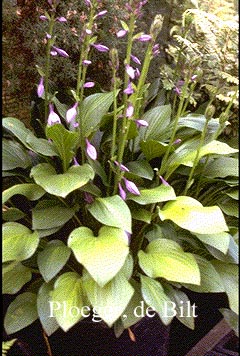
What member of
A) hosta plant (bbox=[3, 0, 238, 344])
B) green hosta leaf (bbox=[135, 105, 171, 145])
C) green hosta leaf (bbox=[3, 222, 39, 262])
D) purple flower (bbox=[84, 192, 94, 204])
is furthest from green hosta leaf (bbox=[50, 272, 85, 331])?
green hosta leaf (bbox=[135, 105, 171, 145])

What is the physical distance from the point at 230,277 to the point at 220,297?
1.34ft

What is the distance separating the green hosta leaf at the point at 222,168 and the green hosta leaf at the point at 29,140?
0.53m

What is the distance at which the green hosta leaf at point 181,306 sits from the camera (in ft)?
4.91

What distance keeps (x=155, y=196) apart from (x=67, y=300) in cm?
40

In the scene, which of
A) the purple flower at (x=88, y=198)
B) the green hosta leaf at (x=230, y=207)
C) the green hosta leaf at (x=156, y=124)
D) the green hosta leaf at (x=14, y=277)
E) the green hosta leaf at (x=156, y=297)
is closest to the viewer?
the green hosta leaf at (x=156, y=297)

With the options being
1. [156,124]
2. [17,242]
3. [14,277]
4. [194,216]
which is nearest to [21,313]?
[14,277]

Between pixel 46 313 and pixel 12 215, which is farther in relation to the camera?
pixel 12 215

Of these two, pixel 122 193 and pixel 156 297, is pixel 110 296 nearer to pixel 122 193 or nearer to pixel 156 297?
pixel 156 297

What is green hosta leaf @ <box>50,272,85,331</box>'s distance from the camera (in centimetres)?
131

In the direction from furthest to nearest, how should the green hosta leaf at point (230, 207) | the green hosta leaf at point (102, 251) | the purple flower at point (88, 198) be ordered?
the green hosta leaf at point (230, 207) < the purple flower at point (88, 198) < the green hosta leaf at point (102, 251)

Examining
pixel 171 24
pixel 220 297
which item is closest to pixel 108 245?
pixel 220 297

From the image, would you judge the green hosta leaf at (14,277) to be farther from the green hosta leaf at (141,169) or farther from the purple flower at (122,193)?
the green hosta leaf at (141,169)

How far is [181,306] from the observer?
4.95 feet

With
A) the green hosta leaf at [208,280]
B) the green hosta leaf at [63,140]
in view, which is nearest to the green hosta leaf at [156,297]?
the green hosta leaf at [208,280]
